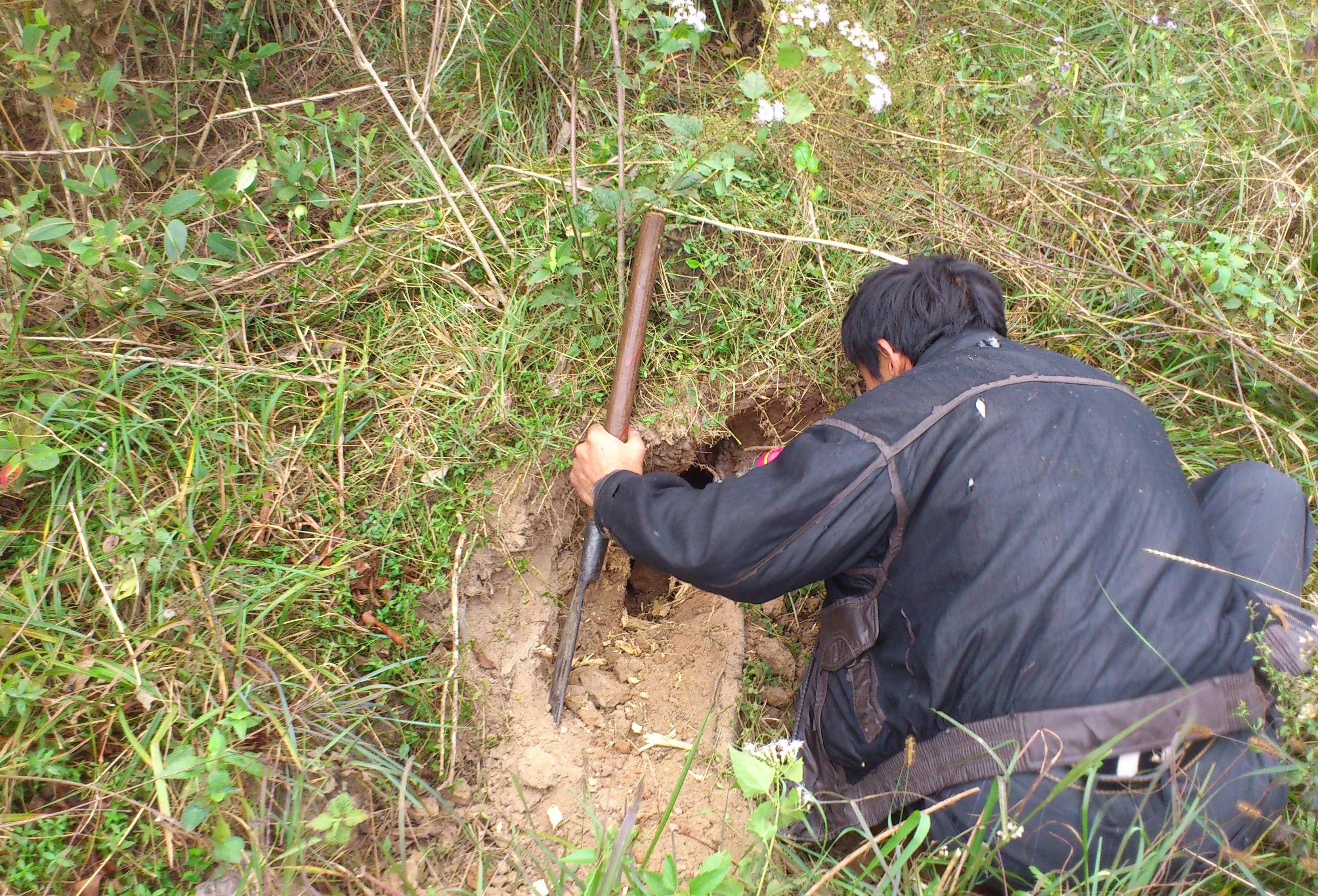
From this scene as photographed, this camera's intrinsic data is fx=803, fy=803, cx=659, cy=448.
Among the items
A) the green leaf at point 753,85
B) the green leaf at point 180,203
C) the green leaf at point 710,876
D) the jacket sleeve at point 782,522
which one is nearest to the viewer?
the green leaf at point 710,876

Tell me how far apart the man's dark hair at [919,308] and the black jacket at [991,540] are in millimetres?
231

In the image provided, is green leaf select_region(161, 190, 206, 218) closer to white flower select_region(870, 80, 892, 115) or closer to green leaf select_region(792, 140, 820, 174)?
green leaf select_region(792, 140, 820, 174)

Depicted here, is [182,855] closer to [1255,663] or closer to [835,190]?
[1255,663]

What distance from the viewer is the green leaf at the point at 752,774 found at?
1262 mm

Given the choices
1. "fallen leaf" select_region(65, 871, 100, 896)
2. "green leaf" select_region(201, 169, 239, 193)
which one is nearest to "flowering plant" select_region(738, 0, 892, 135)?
"green leaf" select_region(201, 169, 239, 193)

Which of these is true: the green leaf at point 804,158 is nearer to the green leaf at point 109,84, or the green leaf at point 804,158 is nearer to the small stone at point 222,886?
the green leaf at point 109,84

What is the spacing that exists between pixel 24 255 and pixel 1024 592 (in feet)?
7.97

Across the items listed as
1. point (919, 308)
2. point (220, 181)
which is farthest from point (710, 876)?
point (220, 181)

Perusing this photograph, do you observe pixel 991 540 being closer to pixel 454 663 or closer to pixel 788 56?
pixel 454 663

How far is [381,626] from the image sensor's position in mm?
2102

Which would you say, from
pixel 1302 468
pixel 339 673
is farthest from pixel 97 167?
pixel 1302 468

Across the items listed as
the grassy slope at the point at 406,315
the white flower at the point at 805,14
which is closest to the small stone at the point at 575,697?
the grassy slope at the point at 406,315

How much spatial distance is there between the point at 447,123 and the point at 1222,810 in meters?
2.91

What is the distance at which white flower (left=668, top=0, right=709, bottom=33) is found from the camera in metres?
2.48
